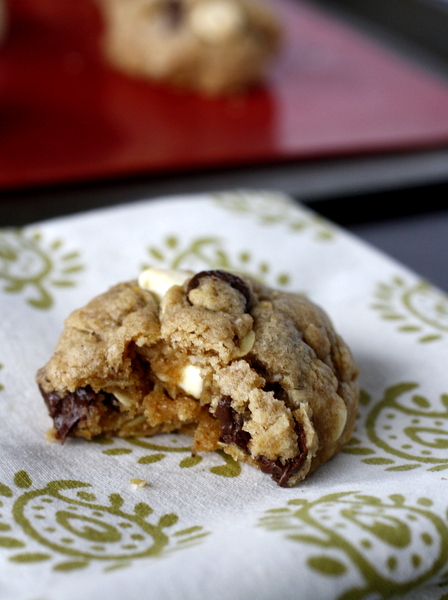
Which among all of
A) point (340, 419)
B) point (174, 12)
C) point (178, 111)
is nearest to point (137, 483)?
point (340, 419)

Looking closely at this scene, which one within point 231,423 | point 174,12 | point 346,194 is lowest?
point 231,423

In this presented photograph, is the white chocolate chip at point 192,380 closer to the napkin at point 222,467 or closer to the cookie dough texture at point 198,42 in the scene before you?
the napkin at point 222,467

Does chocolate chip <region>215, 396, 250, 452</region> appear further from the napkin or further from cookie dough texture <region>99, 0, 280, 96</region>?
cookie dough texture <region>99, 0, 280, 96</region>

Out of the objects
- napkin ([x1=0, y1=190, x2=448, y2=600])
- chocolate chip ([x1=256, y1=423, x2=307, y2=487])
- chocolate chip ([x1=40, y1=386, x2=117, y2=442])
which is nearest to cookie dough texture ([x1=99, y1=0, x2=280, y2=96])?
napkin ([x1=0, y1=190, x2=448, y2=600])

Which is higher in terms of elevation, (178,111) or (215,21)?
(215,21)

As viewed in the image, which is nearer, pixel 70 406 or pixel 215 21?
pixel 70 406

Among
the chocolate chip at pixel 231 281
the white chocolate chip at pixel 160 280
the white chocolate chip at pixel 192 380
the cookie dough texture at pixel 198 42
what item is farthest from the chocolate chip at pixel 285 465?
the cookie dough texture at pixel 198 42

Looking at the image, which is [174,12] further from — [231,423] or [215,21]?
[231,423]
